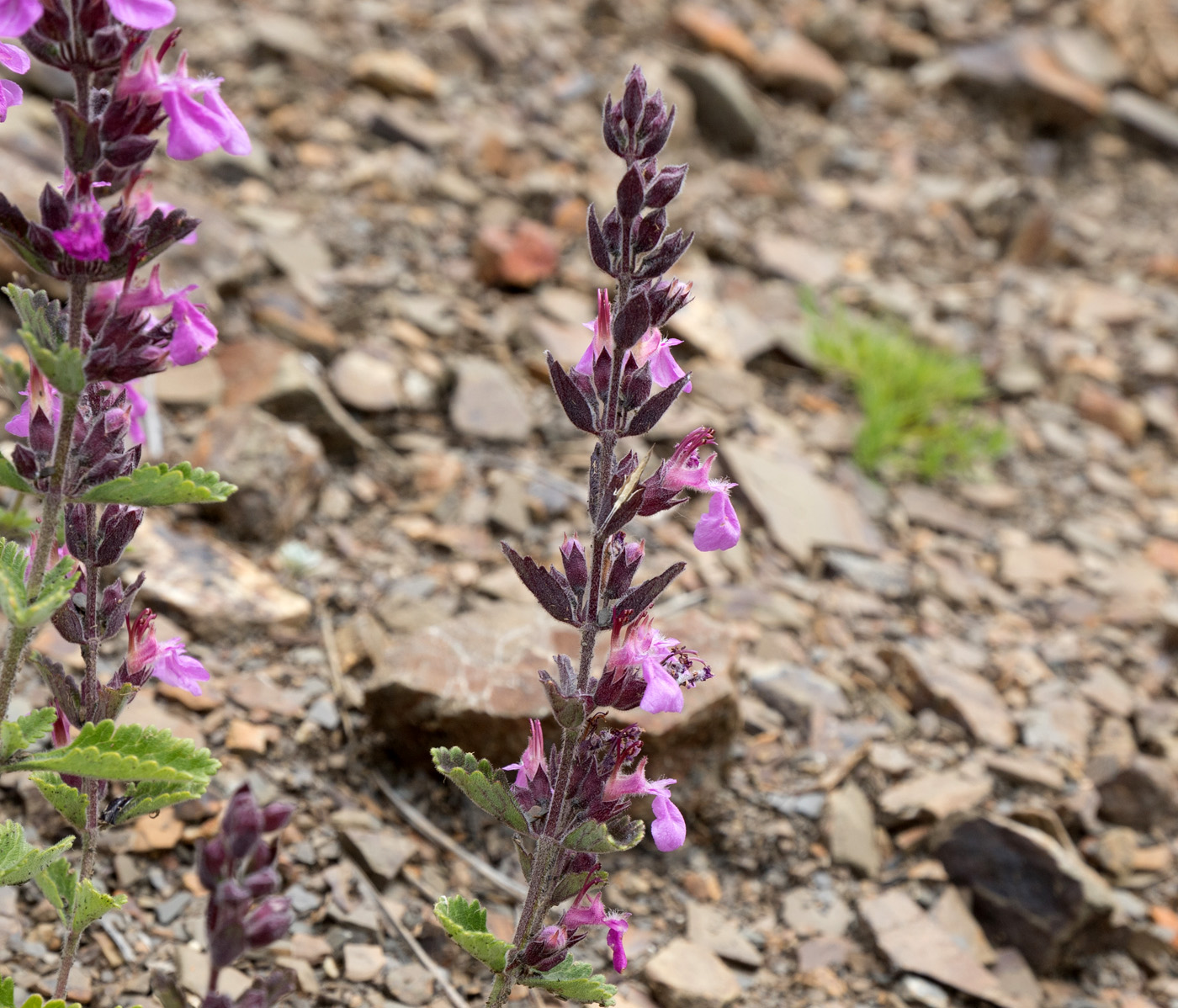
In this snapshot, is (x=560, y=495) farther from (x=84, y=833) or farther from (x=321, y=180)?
(x=84, y=833)

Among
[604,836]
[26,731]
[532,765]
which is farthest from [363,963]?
[26,731]

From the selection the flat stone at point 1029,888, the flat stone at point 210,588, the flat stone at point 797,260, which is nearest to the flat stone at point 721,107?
the flat stone at point 797,260

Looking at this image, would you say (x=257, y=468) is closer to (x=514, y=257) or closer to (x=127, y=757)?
(x=514, y=257)

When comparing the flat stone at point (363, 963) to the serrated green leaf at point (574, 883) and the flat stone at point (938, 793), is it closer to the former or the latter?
the serrated green leaf at point (574, 883)

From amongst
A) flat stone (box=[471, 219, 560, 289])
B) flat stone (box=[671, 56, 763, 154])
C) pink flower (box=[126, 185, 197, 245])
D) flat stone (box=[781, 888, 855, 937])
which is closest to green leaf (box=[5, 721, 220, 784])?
pink flower (box=[126, 185, 197, 245])

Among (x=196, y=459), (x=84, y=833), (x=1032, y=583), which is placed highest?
(x=84, y=833)

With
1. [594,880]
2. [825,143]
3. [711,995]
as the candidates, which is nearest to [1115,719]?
[711,995]
